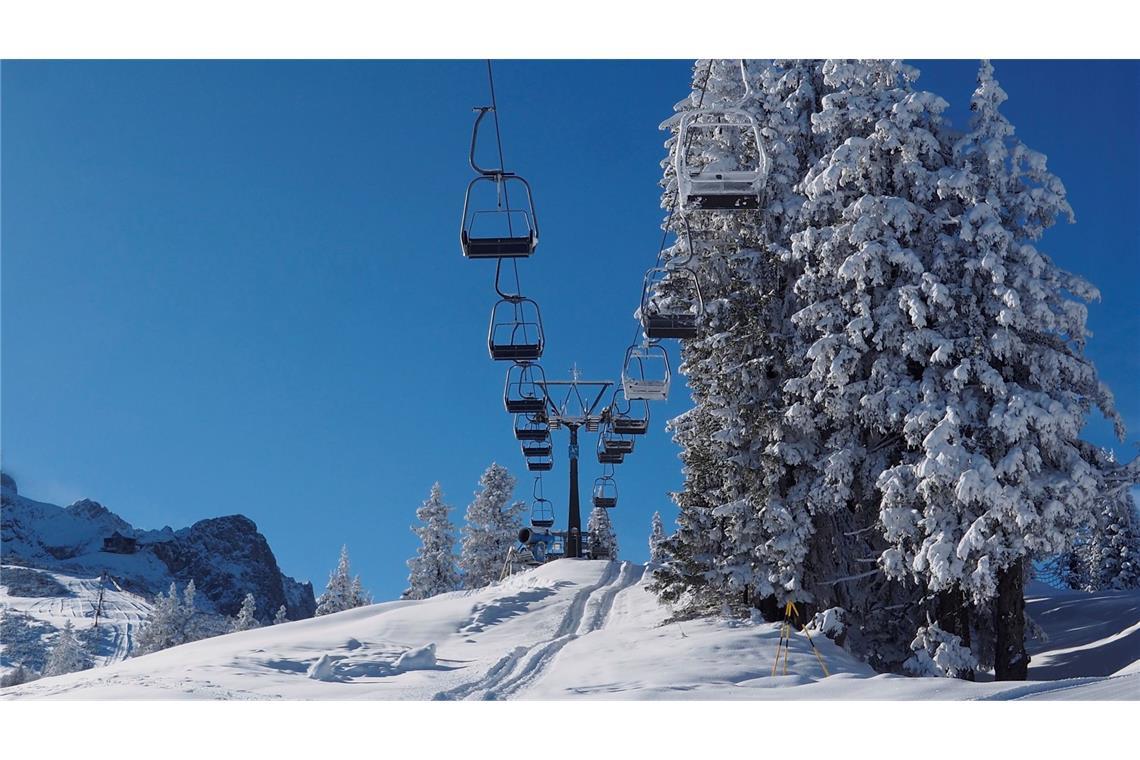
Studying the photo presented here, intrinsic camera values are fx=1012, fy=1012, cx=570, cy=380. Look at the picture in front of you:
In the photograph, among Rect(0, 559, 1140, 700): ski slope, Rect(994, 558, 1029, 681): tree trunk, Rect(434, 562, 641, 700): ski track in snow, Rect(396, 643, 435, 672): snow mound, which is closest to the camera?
Rect(0, 559, 1140, 700): ski slope

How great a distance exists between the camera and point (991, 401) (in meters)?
18.4

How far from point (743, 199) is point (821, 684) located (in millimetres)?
6418

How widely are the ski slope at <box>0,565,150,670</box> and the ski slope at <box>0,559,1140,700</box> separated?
91.6m

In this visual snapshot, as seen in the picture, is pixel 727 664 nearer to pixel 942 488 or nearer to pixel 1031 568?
pixel 942 488

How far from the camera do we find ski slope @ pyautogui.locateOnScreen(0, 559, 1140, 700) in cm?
1228

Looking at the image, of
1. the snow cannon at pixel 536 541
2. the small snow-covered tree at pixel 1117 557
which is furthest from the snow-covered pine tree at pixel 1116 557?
the snow cannon at pixel 536 541

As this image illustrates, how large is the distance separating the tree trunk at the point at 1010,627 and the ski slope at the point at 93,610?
334 feet

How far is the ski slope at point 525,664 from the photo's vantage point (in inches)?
484

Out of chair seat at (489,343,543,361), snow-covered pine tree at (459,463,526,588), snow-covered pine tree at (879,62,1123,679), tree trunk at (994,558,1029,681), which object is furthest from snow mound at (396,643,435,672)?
snow-covered pine tree at (459,463,526,588)

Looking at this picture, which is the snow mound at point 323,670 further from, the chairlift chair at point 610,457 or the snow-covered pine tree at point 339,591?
the snow-covered pine tree at point 339,591

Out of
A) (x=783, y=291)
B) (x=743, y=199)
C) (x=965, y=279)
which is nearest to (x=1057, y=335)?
(x=965, y=279)

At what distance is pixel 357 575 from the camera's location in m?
60.5

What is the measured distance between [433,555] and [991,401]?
3938 centimetres

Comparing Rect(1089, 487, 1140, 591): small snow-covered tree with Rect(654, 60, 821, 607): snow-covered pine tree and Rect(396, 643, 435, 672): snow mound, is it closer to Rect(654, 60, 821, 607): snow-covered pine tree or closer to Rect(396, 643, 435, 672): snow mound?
Rect(654, 60, 821, 607): snow-covered pine tree
